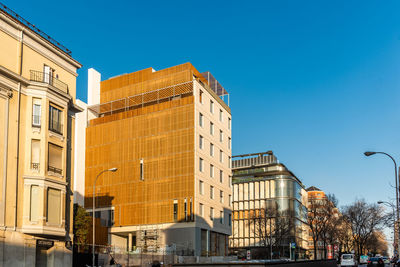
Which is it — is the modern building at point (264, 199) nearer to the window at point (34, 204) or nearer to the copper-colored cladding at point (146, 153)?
the copper-colored cladding at point (146, 153)

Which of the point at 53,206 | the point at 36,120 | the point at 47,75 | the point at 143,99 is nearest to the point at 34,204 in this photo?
the point at 53,206

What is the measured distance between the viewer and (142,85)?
7675cm

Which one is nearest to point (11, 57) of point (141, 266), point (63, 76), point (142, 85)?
point (63, 76)

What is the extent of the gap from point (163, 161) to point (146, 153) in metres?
3.49

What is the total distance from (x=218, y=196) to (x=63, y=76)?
39743 millimetres

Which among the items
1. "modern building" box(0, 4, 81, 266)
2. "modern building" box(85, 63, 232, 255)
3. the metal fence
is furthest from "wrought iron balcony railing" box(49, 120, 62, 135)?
"modern building" box(85, 63, 232, 255)

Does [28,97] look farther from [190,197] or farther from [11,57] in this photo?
[190,197]

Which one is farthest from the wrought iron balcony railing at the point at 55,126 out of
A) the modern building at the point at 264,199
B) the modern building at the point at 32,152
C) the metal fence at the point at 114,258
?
the modern building at the point at 264,199

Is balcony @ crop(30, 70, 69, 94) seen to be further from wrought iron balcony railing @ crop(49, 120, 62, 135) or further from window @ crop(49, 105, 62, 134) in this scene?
wrought iron balcony railing @ crop(49, 120, 62, 135)

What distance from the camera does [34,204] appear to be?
33.8 meters

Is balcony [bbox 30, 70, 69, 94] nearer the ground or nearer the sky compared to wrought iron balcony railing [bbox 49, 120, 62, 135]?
nearer the sky

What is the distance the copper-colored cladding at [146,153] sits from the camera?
67750 mm

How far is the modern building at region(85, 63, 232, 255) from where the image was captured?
66812 mm

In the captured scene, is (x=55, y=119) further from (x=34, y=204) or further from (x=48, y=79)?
(x=34, y=204)
